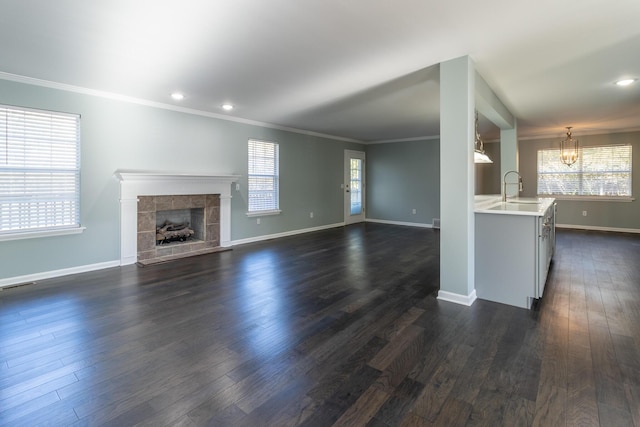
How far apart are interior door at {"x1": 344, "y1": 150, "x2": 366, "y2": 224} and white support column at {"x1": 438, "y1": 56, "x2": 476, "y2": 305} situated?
18.3ft

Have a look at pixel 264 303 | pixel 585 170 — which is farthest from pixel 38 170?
pixel 585 170

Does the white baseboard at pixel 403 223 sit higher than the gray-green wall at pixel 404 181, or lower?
lower

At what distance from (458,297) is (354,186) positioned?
6255 millimetres

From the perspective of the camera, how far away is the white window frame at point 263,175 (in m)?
6.41

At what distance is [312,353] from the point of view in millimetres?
2230

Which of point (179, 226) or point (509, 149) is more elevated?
point (509, 149)

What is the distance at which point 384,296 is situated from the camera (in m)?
3.33

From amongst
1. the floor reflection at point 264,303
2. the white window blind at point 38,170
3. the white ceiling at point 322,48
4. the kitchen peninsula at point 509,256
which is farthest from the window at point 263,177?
the kitchen peninsula at point 509,256

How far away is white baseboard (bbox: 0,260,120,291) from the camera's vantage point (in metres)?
3.74

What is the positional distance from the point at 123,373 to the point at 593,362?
9.70 ft

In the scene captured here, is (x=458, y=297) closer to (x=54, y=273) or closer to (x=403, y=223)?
(x=54, y=273)

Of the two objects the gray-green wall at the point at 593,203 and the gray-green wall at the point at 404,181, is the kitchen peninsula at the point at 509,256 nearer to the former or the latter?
the gray-green wall at the point at 404,181

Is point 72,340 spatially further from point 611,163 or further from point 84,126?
point 611,163

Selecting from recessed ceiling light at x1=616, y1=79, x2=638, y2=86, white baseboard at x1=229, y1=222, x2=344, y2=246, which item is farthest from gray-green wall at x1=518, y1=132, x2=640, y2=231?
white baseboard at x1=229, y1=222, x2=344, y2=246
